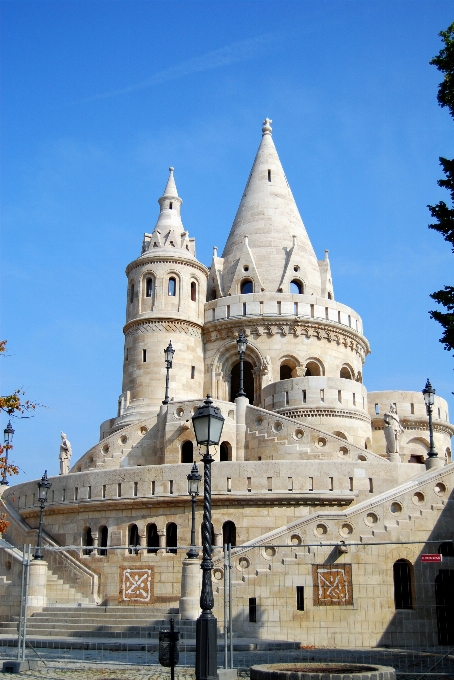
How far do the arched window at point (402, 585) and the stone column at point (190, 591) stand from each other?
4.59 m

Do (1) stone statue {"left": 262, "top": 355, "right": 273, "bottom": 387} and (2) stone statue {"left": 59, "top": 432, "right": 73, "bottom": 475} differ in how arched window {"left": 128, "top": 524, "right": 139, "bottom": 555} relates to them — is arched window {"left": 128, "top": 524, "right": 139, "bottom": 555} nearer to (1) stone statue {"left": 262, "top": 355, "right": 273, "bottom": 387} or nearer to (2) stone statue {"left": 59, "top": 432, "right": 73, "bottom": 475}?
(2) stone statue {"left": 59, "top": 432, "right": 73, "bottom": 475}

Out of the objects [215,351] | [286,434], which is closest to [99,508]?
[286,434]

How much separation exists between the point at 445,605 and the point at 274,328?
1851 centimetres

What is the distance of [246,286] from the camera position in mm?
36969

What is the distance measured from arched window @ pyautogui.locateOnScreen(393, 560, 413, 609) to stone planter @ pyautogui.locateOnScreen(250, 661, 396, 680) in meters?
7.38

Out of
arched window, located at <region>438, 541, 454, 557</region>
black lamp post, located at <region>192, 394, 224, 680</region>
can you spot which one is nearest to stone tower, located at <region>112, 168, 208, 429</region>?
arched window, located at <region>438, 541, 454, 557</region>

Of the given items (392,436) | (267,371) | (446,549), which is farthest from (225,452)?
(446,549)

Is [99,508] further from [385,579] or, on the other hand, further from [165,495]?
[385,579]

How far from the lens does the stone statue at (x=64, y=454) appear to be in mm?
31719

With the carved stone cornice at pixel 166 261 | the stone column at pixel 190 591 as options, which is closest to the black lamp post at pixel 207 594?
the stone column at pixel 190 591

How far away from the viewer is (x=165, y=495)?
79.4 ft

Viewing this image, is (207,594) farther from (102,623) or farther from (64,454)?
(64,454)

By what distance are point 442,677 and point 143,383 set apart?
22591 millimetres

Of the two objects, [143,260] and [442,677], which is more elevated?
[143,260]
